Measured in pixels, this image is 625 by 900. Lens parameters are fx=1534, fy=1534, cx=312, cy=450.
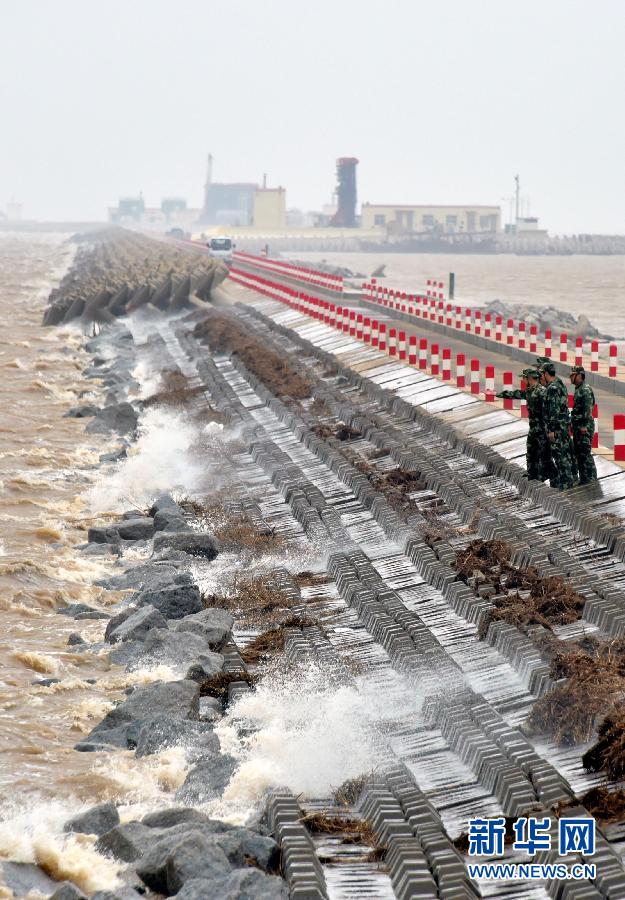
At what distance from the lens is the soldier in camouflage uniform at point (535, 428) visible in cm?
1620

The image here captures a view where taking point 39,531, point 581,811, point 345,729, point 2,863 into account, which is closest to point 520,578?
point 345,729

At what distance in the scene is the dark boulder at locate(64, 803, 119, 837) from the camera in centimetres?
948

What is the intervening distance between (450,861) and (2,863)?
8.69 feet

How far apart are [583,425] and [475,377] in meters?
10.3

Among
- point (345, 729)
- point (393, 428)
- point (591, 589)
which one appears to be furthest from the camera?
point (393, 428)

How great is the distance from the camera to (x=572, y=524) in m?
15.0

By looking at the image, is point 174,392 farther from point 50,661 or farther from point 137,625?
point 50,661

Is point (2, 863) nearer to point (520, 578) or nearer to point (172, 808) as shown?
point (172, 808)

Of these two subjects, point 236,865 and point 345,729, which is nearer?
point 236,865

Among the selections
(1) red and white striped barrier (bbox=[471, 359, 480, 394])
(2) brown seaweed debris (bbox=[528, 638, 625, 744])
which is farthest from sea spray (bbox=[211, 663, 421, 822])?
(1) red and white striped barrier (bbox=[471, 359, 480, 394])

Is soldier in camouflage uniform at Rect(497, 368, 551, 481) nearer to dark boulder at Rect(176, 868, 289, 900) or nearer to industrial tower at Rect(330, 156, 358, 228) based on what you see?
dark boulder at Rect(176, 868, 289, 900)

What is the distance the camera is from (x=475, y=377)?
2616cm

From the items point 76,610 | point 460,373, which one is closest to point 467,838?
point 76,610

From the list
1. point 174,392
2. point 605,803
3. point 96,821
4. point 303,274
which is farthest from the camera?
point 303,274
